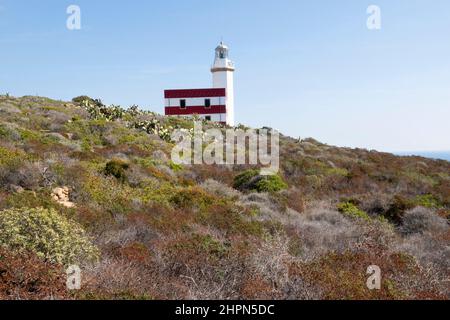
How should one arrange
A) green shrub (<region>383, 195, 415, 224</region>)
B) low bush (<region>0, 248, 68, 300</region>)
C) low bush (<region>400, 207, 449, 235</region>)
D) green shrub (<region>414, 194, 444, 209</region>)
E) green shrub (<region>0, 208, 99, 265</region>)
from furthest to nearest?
green shrub (<region>414, 194, 444, 209</region>) < green shrub (<region>383, 195, 415, 224</region>) < low bush (<region>400, 207, 449, 235</region>) < green shrub (<region>0, 208, 99, 265</region>) < low bush (<region>0, 248, 68, 300</region>)

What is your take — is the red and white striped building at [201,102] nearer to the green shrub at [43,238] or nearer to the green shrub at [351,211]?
the green shrub at [351,211]

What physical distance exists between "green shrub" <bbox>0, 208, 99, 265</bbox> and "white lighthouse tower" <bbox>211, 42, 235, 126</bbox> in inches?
1486

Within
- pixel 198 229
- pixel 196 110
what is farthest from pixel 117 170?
pixel 196 110

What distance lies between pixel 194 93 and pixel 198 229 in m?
35.2

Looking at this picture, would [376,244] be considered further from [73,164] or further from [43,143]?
[43,143]

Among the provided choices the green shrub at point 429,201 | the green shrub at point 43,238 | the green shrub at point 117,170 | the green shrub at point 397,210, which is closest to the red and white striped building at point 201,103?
the green shrub at point 429,201

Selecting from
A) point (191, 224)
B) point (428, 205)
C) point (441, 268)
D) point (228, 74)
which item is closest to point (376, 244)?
point (441, 268)

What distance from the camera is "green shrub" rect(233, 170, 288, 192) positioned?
16500mm

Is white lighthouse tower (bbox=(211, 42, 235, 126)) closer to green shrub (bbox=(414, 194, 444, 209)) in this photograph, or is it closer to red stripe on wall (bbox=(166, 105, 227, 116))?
red stripe on wall (bbox=(166, 105, 227, 116))

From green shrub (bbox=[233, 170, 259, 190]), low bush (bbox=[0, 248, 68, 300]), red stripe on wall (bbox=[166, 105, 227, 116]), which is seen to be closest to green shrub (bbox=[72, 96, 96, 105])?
red stripe on wall (bbox=[166, 105, 227, 116])

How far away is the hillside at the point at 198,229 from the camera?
5.47 m

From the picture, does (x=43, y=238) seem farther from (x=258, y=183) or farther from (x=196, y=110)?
(x=196, y=110)

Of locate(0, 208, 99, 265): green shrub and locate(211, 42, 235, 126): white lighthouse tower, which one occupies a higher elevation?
locate(211, 42, 235, 126): white lighthouse tower
